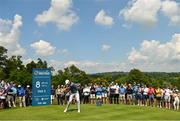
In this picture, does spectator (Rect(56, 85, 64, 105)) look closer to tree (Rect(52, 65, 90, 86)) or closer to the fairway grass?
the fairway grass

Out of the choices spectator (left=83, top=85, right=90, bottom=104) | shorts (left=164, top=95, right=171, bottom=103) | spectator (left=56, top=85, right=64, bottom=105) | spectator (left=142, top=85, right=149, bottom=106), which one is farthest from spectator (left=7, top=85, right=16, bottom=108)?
shorts (left=164, top=95, right=171, bottom=103)

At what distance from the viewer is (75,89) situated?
27688mm

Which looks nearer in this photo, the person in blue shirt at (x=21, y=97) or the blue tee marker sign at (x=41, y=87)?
the person in blue shirt at (x=21, y=97)

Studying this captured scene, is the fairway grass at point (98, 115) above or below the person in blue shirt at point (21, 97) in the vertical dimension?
below

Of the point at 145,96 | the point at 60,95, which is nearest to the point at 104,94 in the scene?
the point at 145,96

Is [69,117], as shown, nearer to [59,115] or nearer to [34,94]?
[59,115]

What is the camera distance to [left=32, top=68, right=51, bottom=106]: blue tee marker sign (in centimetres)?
3588

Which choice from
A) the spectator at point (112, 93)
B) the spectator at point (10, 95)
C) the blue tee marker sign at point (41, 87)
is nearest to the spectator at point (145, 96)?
the spectator at point (112, 93)

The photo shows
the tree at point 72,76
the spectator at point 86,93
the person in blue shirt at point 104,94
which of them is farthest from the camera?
the tree at point 72,76

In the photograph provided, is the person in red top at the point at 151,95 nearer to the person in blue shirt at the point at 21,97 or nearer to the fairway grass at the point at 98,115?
the fairway grass at the point at 98,115

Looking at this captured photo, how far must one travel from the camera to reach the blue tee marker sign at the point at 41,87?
35.9 meters

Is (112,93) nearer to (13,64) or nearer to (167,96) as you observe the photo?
(167,96)

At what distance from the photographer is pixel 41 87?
36.5m

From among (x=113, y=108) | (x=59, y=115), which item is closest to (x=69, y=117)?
(x=59, y=115)
